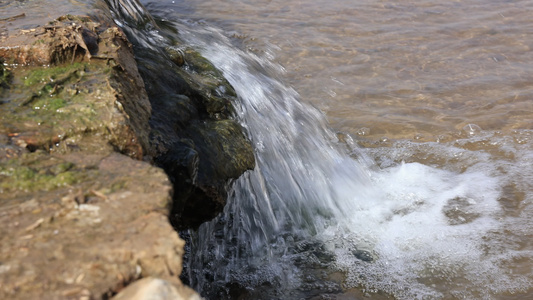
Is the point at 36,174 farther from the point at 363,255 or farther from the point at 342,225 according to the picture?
the point at 342,225

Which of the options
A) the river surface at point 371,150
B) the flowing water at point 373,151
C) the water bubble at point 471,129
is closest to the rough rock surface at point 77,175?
the river surface at point 371,150

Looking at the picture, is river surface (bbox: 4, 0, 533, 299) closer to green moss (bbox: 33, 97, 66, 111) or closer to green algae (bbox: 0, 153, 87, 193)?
green moss (bbox: 33, 97, 66, 111)

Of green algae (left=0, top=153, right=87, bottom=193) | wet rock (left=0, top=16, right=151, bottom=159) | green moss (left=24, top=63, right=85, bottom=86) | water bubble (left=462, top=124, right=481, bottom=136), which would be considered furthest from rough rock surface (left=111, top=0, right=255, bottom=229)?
water bubble (left=462, top=124, right=481, bottom=136)

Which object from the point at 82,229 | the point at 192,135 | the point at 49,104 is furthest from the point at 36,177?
the point at 192,135

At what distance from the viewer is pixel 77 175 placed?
1.92m

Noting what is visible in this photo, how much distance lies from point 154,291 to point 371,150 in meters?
4.08

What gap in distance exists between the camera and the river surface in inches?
137

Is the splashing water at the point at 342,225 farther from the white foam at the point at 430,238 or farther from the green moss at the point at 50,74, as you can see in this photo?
the green moss at the point at 50,74

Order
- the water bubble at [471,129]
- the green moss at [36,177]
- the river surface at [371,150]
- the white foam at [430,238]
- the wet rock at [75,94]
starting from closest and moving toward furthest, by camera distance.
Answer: the green moss at [36,177] → the wet rock at [75,94] → the white foam at [430,238] → the river surface at [371,150] → the water bubble at [471,129]

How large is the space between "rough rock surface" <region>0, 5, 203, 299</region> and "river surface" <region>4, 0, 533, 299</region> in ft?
2.13

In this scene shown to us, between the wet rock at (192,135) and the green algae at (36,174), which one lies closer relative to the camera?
the green algae at (36,174)

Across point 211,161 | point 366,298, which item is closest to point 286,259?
point 366,298

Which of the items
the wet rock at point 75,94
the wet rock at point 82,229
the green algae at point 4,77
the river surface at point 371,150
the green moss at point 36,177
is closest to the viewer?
the wet rock at point 82,229

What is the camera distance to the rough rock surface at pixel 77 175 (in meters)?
1.50
